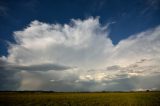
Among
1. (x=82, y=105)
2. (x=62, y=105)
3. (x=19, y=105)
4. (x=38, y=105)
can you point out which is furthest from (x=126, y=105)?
(x=19, y=105)

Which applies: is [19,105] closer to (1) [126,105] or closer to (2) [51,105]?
(2) [51,105]

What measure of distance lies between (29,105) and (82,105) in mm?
9732

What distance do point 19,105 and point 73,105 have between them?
32.5ft

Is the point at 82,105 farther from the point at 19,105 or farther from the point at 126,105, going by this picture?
the point at 19,105

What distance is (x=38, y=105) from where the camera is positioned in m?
37.4

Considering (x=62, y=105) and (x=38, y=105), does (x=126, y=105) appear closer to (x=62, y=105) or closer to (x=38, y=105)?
(x=62, y=105)

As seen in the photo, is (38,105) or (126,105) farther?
(38,105)

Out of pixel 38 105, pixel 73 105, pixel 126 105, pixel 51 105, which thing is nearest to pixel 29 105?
pixel 38 105

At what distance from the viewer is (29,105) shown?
1457 inches

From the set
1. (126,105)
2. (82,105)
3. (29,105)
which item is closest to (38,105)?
(29,105)

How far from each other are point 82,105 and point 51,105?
5.73 m

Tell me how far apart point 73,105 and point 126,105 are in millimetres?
9434

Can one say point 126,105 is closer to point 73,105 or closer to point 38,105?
point 73,105

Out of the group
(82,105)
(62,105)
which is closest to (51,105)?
(62,105)
